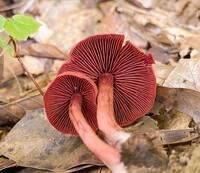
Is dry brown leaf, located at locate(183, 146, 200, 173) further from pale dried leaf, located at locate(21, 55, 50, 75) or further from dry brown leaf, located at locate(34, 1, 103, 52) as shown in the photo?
dry brown leaf, located at locate(34, 1, 103, 52)

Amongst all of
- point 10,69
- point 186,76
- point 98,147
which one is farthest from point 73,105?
point 10,69

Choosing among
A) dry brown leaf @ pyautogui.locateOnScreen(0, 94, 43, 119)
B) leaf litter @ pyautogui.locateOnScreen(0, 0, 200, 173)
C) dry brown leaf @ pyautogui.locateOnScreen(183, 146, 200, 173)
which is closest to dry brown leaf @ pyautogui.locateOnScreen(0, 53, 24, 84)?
leaf litter @ pyautogui.locateOnScreen(0, 0, 200, 173)

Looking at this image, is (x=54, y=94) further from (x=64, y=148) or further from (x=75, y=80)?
(x=64, y=148)

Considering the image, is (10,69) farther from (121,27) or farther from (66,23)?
(121,27)

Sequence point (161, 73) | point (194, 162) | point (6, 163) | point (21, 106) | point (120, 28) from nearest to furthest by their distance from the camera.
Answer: point (194, 162)
point (6, 163)
point (161, 73)
point (21, 106)
point (120, 28)

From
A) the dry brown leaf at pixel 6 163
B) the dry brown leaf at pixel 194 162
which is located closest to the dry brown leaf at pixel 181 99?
the dry brown leaf at pixel 194 162

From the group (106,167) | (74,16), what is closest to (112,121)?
(106,167)
